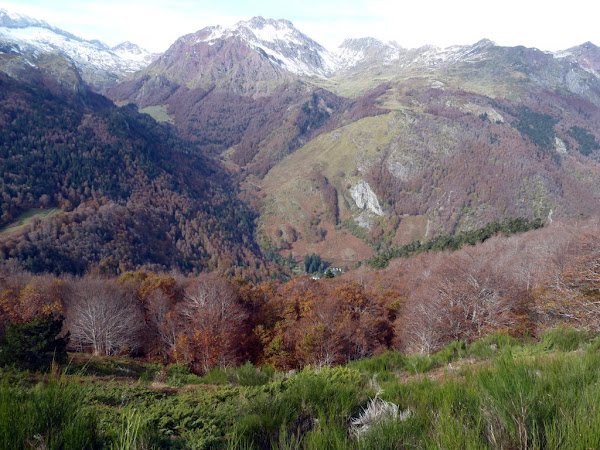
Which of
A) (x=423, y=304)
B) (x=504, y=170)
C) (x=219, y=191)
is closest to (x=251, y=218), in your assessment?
(x=219, y=191)

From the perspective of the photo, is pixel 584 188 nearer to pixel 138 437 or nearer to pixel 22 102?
pixel 138 437

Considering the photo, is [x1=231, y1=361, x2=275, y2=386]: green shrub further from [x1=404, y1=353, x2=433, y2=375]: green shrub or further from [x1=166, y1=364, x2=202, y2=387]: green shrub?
[x1=404, y1=353, x2=433, y2=375]: green shrub

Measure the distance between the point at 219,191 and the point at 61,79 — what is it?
12633cm

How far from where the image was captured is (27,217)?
94.1 meters

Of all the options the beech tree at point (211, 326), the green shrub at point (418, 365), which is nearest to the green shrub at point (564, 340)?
the green shrub at point (418, 365)

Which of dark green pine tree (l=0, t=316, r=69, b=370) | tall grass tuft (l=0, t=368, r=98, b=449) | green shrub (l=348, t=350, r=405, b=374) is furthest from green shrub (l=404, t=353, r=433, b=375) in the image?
dark green pine tree (l=0, t=316, r=69, b=370)

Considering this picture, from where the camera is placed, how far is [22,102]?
13850cm

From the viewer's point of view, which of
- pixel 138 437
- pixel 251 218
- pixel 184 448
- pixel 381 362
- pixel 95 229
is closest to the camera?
pixel 138 437

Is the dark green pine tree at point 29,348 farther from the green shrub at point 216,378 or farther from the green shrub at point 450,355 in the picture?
Result: the green shrub at point 450,355

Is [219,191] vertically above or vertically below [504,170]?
below

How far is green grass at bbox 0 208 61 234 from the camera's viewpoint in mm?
85688

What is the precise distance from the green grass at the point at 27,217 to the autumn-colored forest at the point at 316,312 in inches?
2801

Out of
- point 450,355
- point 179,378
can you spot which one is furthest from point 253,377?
point 450,355

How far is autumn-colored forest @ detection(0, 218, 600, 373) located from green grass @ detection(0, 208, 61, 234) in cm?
7115
